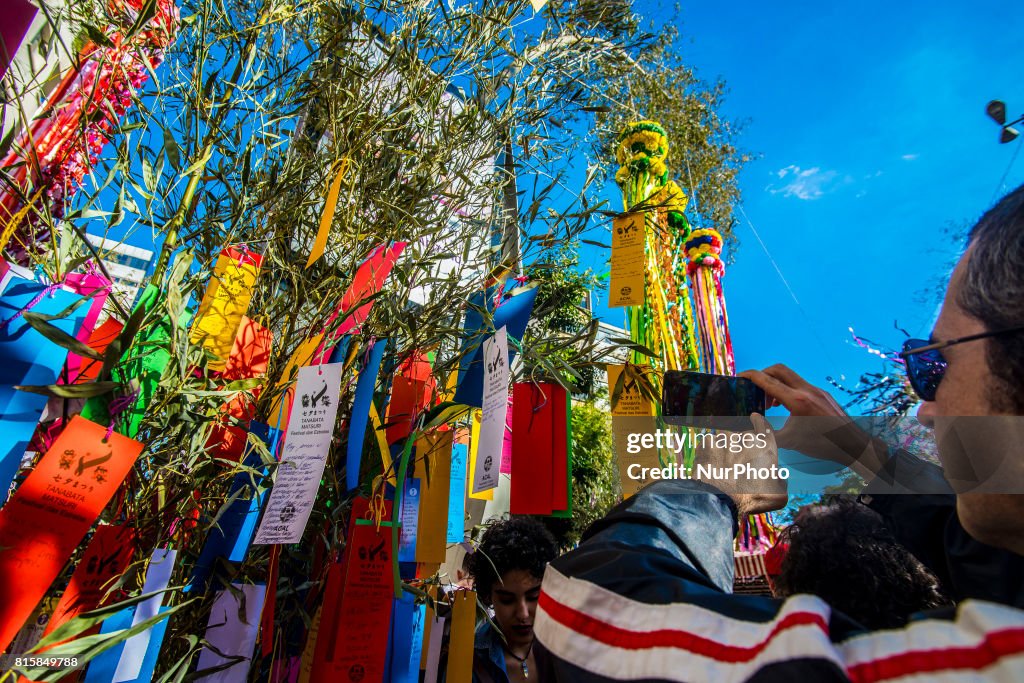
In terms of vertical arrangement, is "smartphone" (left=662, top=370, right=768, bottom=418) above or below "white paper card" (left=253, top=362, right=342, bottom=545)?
above

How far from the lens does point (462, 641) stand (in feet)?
3.70

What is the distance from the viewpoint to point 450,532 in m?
1.20

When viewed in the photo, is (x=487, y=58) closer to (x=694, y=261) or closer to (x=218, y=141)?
(x=218, y=141)

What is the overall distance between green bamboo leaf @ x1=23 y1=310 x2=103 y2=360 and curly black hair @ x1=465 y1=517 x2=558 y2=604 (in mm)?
1453

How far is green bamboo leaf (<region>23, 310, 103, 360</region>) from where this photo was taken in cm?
63

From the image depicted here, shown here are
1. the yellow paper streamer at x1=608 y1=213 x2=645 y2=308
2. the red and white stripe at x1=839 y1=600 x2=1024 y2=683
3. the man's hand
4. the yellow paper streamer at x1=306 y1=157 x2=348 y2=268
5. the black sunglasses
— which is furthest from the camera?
the yellow paper streamer at x1=608 y1=213 x2=645 y2=308

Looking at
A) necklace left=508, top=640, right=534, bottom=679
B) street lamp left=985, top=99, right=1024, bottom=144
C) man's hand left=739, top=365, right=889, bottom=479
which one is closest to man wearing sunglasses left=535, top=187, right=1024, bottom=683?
man's hand left=739, top=365, right=889, bottom=479

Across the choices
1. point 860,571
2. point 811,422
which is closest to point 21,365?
point 811,422

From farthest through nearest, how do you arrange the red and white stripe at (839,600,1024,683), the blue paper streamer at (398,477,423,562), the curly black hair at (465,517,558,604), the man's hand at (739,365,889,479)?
1. the curly black hair at (465,517,558,604)
2. the blue paper streamer at (398,477,423,562)
3. the man's hand at (739,365,889,479)
4. the red and white stripe at (839,600,1024,683)

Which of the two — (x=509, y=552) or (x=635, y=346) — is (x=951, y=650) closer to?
(x=635, y=346)

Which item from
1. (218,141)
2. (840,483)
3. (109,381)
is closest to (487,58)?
(218,141)

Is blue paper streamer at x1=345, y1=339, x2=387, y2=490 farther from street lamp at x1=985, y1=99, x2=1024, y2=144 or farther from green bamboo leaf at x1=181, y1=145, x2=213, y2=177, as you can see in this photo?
street lamp at x1=985, y1=99, x2=1024, y2=144

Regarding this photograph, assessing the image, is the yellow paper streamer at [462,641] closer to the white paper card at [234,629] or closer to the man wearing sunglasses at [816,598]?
the white paper card at [234,629]

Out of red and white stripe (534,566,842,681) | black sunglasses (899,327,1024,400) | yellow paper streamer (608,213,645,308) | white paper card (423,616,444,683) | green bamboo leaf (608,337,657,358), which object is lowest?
white paper card (423,616,444,683)
